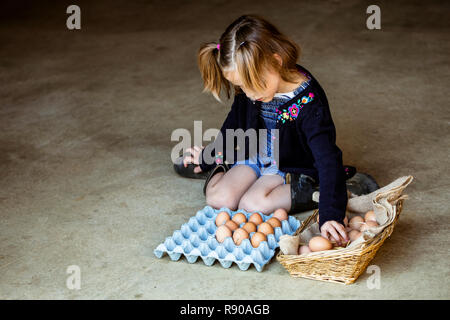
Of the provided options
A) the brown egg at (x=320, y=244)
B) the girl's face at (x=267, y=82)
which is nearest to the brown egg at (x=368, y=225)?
the brown egg at (x=320, y=244)

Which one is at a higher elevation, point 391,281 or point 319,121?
point 319,121

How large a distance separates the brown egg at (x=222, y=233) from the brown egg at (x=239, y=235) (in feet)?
0.09

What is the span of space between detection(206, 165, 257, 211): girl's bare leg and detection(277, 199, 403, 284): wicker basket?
0.56 meters

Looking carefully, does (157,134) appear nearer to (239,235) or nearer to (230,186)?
(230,186)

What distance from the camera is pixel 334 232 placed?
6.74 ft

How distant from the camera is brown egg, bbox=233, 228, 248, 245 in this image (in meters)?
2.21

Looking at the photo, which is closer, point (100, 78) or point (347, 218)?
point (347, 218)

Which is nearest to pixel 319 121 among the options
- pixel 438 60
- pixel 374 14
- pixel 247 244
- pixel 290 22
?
pixel 247 244

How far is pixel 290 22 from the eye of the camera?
17.5ft

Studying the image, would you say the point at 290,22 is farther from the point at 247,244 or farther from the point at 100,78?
the point at 247,244

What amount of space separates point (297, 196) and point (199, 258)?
1.67ft

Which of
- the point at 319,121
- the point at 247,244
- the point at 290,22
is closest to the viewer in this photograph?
the point at 247,244
